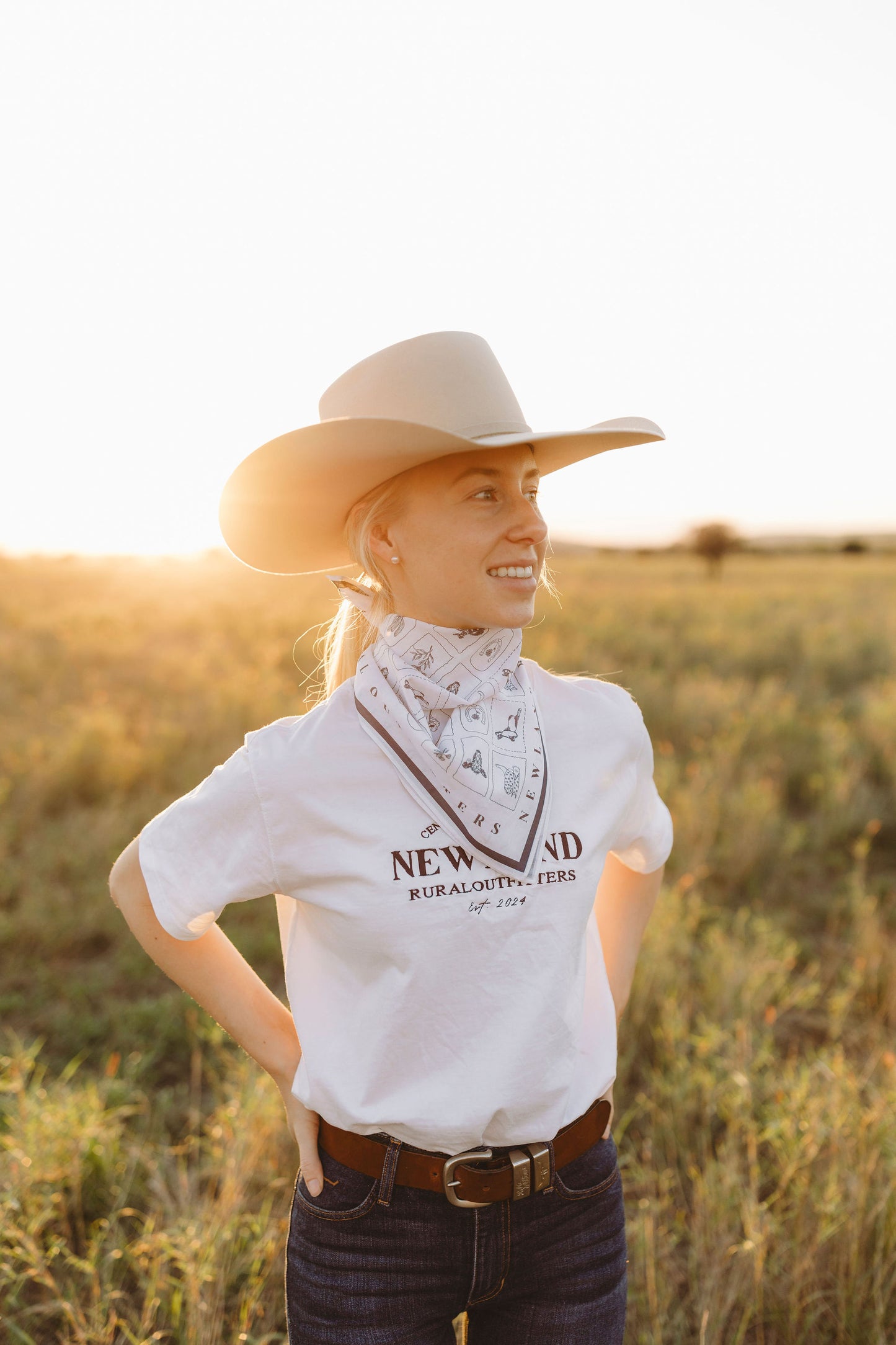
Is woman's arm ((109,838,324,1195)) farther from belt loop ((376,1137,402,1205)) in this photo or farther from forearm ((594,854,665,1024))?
forearm ((594,854,665,1024))

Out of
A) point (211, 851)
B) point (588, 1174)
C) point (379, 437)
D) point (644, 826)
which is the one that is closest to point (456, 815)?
point (211, 851)

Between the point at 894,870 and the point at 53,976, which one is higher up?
the point at 53,976

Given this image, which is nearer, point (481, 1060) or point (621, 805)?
point (481, 1060)

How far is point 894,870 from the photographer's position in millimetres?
5180

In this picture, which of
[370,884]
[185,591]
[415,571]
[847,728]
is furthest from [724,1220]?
[185,591]

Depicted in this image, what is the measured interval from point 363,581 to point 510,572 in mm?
338

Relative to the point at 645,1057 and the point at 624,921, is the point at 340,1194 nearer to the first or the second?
the point at 624,921

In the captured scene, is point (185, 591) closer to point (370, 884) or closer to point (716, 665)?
point (716, 665)

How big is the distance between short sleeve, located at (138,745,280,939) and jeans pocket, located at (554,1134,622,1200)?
721mm

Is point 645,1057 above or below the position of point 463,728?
below

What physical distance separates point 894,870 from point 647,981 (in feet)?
8.26

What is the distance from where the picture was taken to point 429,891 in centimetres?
132

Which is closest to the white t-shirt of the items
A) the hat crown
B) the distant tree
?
the hat crown

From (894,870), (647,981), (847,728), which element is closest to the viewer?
(647,981)
